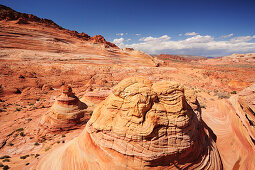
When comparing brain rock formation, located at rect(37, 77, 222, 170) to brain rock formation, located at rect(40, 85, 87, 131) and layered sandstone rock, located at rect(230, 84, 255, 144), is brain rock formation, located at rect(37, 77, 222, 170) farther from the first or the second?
brain rock formation, located at rect(40, 85, 87, 131)

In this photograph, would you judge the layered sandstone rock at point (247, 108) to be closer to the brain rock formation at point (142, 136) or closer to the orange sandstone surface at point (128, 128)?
the orange sandstone surface at point (128, 128)

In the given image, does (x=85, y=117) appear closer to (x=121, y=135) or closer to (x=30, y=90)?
(x=121, y=135)

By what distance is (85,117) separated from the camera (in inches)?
407

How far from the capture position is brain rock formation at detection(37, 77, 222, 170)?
3.45 m

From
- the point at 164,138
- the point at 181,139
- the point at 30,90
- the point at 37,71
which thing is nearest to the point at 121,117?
the point at 164,138

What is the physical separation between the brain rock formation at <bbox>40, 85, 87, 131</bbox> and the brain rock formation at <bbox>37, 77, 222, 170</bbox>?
217 inches

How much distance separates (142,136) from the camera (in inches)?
136

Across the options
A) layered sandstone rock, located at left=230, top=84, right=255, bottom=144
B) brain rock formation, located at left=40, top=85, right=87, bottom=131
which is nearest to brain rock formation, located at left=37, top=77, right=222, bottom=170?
layered sandstone rock, located at left=230, top=84, right=255, bottom=144

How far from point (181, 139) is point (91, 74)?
2359 cm

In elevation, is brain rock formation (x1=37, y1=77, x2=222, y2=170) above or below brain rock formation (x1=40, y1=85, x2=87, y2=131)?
above

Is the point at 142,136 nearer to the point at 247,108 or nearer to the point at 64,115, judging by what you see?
the point at 247,108

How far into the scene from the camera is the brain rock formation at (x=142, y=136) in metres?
3.45

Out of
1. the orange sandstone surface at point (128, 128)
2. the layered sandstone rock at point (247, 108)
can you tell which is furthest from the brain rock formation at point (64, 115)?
the layered sandstone rock at point (247, 108)

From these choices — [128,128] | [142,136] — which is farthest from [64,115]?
[142,136]
